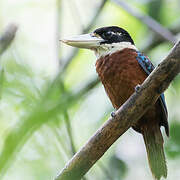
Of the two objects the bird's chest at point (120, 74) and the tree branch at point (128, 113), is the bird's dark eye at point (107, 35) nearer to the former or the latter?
the bird's chest at point (120, 74)

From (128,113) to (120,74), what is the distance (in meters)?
0.98

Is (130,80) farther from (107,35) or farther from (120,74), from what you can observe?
(107,35)

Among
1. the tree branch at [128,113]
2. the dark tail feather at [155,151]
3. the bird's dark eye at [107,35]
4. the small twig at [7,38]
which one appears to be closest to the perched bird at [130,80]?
the dark tail feather at [155,151]

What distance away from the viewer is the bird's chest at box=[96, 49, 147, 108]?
332 cm

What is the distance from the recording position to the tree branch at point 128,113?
7.34 feet

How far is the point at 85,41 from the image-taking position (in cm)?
349

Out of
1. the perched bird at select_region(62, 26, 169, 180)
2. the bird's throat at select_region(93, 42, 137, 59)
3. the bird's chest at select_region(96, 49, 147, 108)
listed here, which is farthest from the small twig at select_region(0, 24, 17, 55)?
the bird's throat at select_region(93, 42, 137, 59)

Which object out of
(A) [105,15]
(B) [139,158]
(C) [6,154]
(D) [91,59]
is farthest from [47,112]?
(A) [105,15]

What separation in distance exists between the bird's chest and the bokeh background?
301mm

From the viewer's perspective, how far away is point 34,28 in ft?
18.1

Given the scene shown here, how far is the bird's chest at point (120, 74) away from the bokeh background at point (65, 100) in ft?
0.99

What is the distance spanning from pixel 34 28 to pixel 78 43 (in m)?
2.19

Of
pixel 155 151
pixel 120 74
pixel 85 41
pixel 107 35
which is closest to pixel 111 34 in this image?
pixel 107 35

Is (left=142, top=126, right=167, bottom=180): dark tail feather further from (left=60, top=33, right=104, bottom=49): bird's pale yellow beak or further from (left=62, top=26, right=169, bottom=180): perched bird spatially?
(left=60, top=33, right=104, bottom=49): bird's pale yellow beak
